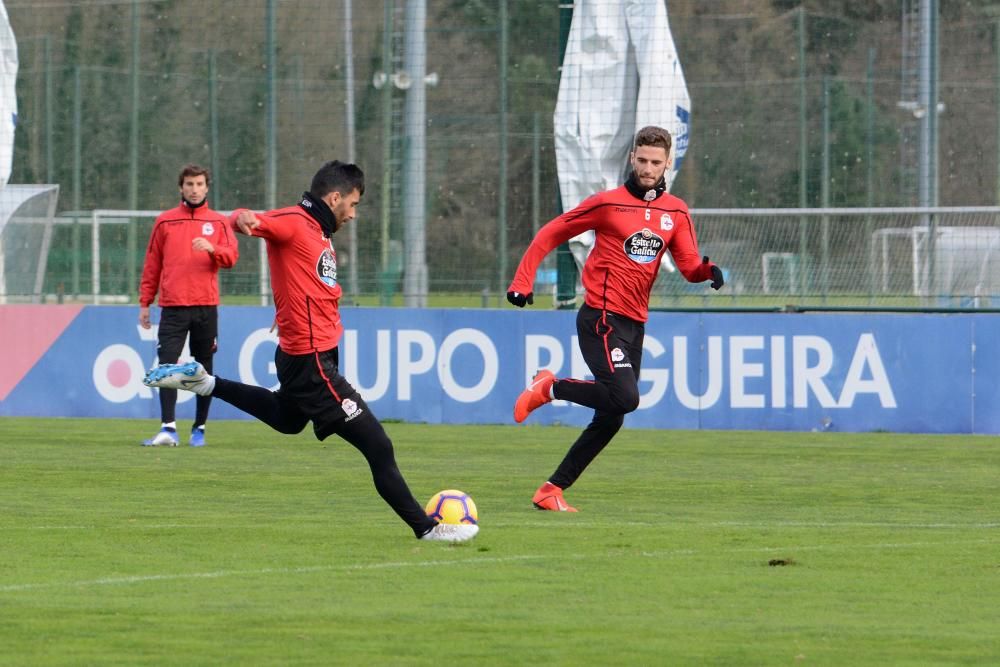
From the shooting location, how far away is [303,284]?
9102 mm

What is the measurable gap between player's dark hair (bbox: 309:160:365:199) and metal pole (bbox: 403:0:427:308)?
33.9 feet

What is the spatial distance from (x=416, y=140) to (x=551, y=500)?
10.0 m

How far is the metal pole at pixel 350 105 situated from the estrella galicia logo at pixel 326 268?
33.8 ft

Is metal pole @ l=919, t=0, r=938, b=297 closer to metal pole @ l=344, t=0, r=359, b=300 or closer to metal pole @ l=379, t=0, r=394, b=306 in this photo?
metal pole @ l=379, t=0, r=394, b=306

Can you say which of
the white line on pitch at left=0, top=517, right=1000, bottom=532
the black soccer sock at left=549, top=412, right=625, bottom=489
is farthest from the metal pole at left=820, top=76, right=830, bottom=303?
the white line on pitch at left=0, top=517, right=1000, bottom=532

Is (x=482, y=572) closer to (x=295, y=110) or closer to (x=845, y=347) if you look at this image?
(x=845, y=347)

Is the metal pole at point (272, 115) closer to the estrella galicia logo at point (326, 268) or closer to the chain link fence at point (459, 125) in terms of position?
the chain link fence at point (459, 125)

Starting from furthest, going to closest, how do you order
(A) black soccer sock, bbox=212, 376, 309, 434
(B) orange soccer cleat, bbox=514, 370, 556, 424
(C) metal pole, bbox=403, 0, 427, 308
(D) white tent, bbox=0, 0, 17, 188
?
(D) white tent, bbox=0, 0, 17, 188 < (C) metal pole, bbox=403, 0, 427, 308 < (B) orange soccer cleat, bbox=514, 370, 556, 424 < (A) black soccer sock, bbox=212, 376, 309, 434

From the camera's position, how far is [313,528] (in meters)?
9.66

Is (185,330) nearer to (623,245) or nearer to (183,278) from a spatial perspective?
(183,278)

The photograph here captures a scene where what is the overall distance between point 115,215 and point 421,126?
3.72 m

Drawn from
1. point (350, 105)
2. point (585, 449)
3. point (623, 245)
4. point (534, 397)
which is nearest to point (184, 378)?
point (534, 397)

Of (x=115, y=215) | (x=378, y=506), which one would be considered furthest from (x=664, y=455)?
(x=115, y=215)

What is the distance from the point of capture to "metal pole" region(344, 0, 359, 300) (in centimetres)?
1991
